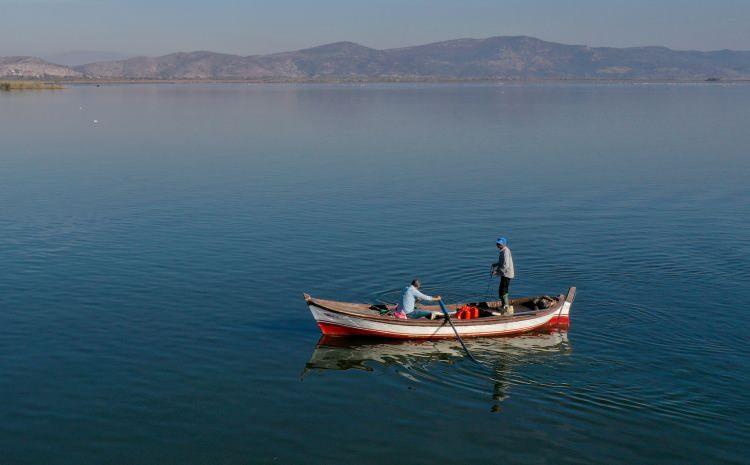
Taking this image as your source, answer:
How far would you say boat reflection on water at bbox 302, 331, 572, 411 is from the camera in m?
28.2

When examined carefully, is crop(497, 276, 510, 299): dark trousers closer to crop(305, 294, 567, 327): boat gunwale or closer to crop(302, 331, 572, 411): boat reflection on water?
crop(305, 294, 567, 327): boat gunwale

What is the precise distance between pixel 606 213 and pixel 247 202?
79.4ft

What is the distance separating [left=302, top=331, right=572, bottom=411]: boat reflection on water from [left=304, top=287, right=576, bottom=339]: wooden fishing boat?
323mm

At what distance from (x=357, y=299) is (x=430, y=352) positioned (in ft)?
19.7

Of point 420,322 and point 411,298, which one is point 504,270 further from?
point 420,322

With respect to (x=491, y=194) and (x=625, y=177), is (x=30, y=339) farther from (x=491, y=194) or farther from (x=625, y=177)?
(x=625, y=177)

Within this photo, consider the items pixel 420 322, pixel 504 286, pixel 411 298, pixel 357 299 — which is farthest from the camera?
pixel 357 299

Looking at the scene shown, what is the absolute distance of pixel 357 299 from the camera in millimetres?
34406

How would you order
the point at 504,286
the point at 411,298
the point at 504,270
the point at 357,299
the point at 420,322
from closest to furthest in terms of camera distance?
the point at 420,322
the point at 411,298
the point at 504,270
the point at 504,286
the point at 357,299

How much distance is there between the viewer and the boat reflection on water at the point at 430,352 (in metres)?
28.2

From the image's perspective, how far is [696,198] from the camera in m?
56.9

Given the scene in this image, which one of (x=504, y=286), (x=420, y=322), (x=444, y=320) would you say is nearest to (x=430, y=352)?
(x=420, y=322)

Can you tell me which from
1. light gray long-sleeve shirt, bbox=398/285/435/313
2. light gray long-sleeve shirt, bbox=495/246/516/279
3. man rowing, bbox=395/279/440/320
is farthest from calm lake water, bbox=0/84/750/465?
light gray long-sleeve shirt, bbox=495/246/516/279

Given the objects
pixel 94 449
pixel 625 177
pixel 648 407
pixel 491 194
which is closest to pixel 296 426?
pixel 94 449
